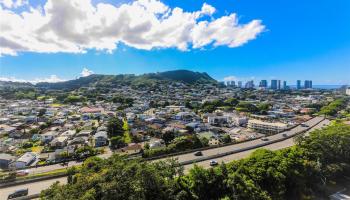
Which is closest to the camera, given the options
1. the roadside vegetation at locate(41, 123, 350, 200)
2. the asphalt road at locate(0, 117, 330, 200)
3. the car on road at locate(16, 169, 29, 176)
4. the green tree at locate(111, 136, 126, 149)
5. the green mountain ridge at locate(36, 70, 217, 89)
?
the roadside vegetation at locate(41, 123, 350, 200)

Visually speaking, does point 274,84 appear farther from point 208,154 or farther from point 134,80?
point 208,154

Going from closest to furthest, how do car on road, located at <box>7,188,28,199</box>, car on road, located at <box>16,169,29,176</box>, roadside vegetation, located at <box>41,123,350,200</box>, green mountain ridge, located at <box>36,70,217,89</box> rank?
1. roadside vegetation, located at <box>41,123,350,200</box>
2. car on road, located at <box>7,188,28,199</box>
3. car on road, located at <box>16,169,29,176</box>
4. green mountain ridge, located at <box>36,70,217,89</box>

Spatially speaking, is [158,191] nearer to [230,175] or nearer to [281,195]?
[230,175]

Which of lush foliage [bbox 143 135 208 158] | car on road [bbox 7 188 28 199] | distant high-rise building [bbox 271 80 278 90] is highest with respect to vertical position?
distant high-rise building [bbox 271 80 278 90]

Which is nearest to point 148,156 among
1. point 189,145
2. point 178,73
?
point 189,145

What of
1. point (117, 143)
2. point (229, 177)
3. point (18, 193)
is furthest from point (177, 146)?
point (18, 193)

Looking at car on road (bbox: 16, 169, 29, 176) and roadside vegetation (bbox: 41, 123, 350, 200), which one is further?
car on road (bbox: 16, 169, 29, 176)

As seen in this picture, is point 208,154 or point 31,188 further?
point 208,154

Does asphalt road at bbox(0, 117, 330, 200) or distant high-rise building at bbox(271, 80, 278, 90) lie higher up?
distant high-rise building at bbox(271, 80, 278, 90)

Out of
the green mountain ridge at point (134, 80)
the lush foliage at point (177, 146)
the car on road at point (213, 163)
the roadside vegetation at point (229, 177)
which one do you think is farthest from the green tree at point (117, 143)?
the green mountain ridge at point (134, 80)

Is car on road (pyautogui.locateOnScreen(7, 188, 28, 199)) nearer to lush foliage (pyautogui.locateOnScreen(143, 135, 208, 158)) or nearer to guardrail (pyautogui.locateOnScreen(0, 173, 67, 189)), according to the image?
guardrail (pyautogui.locateOnScreen(0, 173, 67, 189))

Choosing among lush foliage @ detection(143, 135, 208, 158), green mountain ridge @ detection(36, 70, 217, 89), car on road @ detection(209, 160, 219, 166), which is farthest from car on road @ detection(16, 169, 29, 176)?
green mountain ridge @ detection(36, 70, 217, 89)
